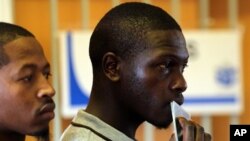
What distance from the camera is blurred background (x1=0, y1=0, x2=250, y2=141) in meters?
1.95

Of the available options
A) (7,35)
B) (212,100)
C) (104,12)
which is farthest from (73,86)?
(7,35)

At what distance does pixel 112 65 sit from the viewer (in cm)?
82

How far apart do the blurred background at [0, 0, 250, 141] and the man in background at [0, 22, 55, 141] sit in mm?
1086

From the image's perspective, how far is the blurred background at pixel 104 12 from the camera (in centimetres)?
195

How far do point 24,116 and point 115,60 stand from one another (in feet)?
0.50

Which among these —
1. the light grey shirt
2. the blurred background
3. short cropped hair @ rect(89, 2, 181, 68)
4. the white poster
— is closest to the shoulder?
the light grey shirt

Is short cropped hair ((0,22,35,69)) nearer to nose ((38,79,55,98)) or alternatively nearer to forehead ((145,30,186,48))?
nose ((38,79,55,98))

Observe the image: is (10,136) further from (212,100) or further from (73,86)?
(212,100)

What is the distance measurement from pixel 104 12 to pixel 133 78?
121 centimetres

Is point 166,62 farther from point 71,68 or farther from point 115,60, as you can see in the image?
point 71,68

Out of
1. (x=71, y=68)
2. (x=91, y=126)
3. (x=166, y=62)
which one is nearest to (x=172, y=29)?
(x=166, y=62)

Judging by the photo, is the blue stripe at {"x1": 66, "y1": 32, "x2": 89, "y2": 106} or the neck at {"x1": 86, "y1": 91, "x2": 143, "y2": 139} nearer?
the neck at {"x1": 86, "y1": 91, "x2": 143, "y2": 139}

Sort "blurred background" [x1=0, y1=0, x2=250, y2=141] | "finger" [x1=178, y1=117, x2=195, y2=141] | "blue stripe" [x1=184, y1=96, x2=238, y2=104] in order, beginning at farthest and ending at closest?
"blue stripe" [x1=184, y1=96, x2=238, y2=104] < "blurred background" [x1=0, y1=0, x2=250, y2=141] < "finger" [x1=178, y1=117, x2=195, y2=141]

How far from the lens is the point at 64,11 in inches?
78.4
